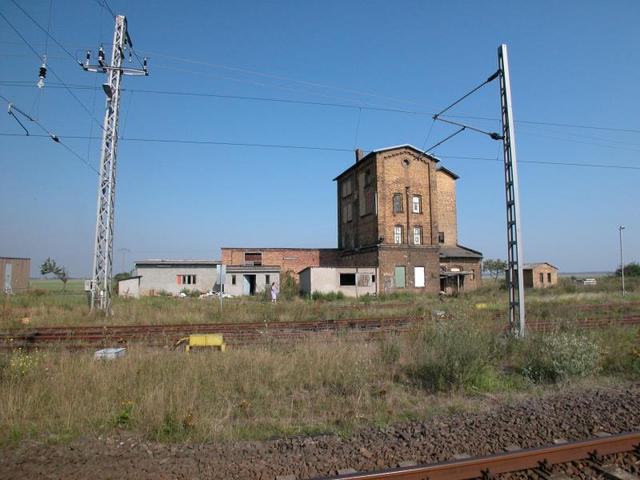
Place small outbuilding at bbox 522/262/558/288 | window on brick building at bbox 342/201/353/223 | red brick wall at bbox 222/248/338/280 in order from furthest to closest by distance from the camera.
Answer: red brick wall at bbox 222/248/338/280, small outbuilding at bbox 522/262/558/288, window on brick building at bbox 342/201/353/223

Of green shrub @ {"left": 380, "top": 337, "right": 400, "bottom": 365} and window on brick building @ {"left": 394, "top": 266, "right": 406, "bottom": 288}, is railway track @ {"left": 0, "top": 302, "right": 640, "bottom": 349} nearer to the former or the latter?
green shrub @ {"left": 380, "top": 337, "right": 400, "bottom": 365}

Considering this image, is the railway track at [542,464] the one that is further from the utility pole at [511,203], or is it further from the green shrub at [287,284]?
the green shrub at [287,284]

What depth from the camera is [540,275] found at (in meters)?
52.8

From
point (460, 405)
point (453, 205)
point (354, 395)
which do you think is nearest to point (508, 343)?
point (460, 405)

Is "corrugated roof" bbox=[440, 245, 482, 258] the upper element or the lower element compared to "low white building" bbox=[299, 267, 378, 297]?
upper

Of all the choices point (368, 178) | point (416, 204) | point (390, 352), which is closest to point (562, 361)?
point (390, 352)

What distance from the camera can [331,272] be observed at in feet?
131

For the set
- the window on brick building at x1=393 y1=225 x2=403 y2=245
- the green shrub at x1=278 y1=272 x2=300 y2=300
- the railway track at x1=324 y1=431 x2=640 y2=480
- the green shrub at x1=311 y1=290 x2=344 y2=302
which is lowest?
the railway track at x1=324 y1=431 x2=640 y2=480

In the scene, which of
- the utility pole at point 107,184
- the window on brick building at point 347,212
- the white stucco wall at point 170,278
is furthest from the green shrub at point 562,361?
the white stucco wall at point 170,278

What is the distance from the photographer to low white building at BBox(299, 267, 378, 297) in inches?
1544

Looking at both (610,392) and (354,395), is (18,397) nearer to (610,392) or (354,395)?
(354,395)

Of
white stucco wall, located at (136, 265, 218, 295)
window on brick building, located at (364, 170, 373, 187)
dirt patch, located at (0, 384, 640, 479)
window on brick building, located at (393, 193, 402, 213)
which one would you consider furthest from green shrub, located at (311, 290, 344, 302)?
dirt patch, located at (0, 384, 640, 479)

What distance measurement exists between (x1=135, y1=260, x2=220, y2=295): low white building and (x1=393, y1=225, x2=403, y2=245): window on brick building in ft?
61.5

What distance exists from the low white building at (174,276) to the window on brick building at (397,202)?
19439 mm
